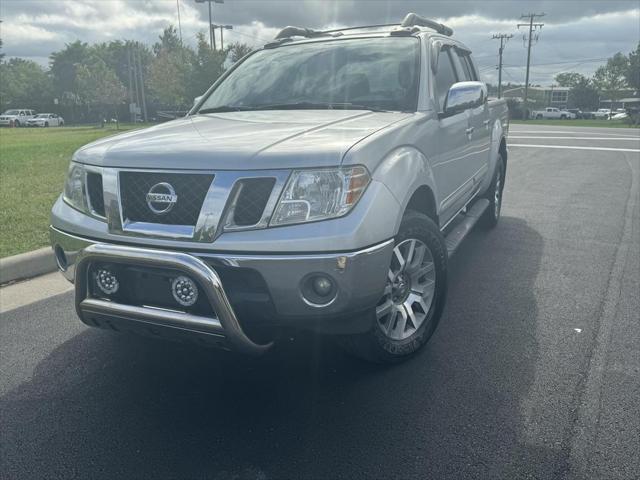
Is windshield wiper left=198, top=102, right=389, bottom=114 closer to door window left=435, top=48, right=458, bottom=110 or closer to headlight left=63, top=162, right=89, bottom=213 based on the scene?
door window left=435, top=48, right=458, bottom=110

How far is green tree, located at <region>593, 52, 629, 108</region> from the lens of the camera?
79.1m

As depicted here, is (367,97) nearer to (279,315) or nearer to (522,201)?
(279,315)

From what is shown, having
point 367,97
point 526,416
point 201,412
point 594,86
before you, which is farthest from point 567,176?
point 594,86

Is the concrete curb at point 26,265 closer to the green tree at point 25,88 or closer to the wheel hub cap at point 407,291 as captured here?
the wheel hub cap at point 407,291

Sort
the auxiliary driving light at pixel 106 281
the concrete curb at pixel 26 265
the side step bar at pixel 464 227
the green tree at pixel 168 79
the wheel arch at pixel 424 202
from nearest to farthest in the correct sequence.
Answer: the auxiliary driving light at pixel 106 281
the wheel arch at pixel 424 202
the side step bar at pixel 464 227
the concrete curb at pixel 26 265
the green tree at pixel 168 79

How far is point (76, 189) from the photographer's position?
2.96 metres

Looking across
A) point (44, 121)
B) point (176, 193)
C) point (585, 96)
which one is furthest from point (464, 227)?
point (585, 96)

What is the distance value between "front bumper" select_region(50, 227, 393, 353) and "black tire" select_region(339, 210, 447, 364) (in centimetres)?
28

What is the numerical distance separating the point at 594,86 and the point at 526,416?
328ft

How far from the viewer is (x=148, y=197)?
2.54m

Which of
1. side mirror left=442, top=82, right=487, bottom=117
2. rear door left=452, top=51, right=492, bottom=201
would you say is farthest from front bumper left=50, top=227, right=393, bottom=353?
rear door left=452, top=51, right=492, bottom=201

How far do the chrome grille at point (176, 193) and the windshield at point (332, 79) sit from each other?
51.8 inches

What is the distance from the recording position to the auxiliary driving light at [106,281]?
262 centimetres

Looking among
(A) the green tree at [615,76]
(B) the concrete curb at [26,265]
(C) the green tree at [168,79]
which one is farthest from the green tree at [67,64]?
(B) the concrete curb at [26,265]
